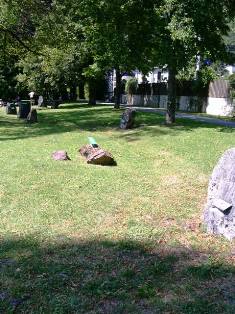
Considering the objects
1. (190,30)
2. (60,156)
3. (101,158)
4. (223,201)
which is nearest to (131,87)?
(190,30)

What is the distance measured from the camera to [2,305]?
4926 millimetres

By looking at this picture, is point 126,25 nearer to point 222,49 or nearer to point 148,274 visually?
point 222,49

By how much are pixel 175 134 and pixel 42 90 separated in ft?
79.6

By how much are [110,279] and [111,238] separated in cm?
138

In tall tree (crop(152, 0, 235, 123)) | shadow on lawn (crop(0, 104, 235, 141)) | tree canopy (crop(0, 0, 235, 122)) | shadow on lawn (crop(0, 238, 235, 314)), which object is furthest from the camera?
shadow on lawn (crop(0, 104, 235, 141))

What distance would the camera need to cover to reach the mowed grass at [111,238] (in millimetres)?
5070

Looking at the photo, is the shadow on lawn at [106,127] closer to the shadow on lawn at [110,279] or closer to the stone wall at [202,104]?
the stone wall at [202,104]

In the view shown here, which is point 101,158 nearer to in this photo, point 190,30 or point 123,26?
point 190,30

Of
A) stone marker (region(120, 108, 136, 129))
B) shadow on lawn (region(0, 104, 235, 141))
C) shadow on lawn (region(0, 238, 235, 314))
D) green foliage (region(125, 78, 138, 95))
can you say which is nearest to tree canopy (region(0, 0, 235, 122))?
shadow on lawn (region(0, 104, 235, 141))

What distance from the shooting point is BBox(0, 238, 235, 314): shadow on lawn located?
4898mm

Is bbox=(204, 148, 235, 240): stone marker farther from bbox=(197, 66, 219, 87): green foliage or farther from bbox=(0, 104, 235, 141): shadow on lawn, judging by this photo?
bbox=(197, 66, 219, 87): green foliage

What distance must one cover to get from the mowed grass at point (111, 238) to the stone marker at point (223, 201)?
0.20 m

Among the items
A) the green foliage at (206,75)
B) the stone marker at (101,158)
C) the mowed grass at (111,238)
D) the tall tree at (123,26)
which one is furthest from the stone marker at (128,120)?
the stone marker at (101,158)

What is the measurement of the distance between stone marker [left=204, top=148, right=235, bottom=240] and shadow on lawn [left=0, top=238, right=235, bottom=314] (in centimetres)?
69
